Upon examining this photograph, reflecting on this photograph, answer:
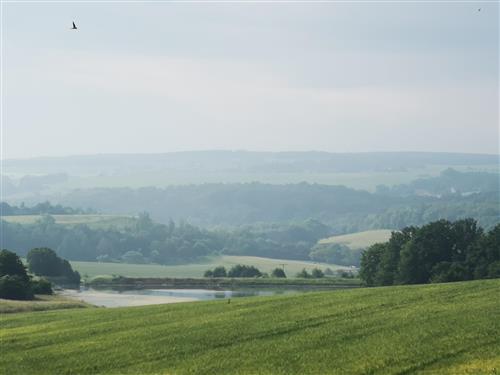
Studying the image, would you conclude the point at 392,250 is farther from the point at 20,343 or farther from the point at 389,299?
the point at 20,343

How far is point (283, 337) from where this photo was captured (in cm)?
5481

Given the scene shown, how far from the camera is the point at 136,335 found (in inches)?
2349

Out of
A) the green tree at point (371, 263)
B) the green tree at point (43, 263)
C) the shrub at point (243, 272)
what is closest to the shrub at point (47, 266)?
the green tree at point (43, 263)

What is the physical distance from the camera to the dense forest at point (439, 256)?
110125 millimetres

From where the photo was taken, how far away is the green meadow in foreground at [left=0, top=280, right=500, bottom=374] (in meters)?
45.9

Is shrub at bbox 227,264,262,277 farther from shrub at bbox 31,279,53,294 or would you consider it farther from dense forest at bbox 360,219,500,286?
shrub at bbox 31,279,53,294

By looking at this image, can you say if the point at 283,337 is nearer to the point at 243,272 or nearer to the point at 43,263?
the point at 243,272

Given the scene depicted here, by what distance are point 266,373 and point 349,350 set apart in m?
5.87

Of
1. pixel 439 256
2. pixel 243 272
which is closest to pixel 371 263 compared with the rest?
pixel 439 256

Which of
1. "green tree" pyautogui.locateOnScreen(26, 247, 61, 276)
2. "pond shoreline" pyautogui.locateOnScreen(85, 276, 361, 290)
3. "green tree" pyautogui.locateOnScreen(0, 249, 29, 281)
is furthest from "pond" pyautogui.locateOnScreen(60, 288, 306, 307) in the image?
"green tree" pyautogui.locateOnScreen(26, 247, 61, 276)

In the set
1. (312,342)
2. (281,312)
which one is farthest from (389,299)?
(312,342)

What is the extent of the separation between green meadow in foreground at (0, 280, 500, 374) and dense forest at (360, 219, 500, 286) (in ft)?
113

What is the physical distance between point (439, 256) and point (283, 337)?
67.3 m

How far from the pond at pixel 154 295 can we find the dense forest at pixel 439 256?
1257 centimetres
